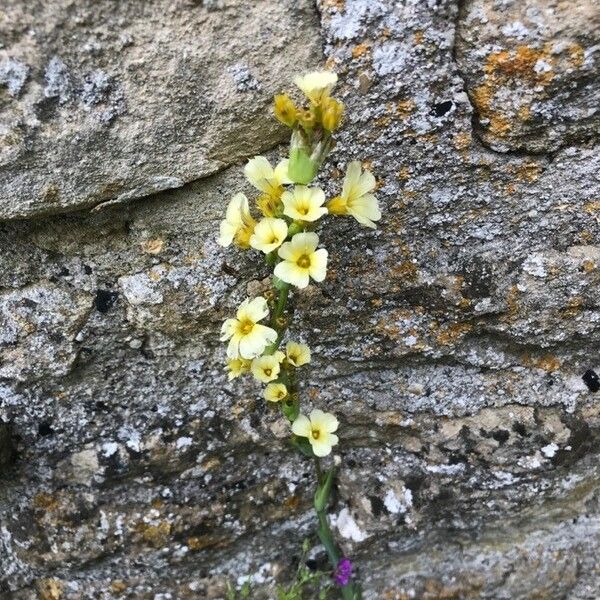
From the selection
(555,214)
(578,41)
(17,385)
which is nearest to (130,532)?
(17,385)

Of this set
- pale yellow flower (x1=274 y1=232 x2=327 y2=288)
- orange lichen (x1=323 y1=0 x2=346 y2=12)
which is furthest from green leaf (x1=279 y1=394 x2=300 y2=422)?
orange lichen (x1=323 y1=0 x2=346 y2=12)

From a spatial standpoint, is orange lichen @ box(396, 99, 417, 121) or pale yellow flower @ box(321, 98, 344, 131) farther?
orange lichen @ box(396, 99, 417, 121)

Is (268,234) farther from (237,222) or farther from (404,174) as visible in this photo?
(404,174)

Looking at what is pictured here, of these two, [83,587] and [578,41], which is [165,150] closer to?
[578,41]

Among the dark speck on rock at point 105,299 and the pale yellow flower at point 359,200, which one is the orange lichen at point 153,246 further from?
the pale yellow flower at point 359,200

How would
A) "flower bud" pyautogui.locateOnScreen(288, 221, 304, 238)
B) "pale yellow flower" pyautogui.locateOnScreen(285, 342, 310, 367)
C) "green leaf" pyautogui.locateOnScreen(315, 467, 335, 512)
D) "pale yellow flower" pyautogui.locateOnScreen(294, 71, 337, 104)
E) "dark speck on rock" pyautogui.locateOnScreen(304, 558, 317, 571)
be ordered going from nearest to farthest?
1. "pale yellow flower" pyautogui.locateOnScreen(294, 71, 337, 104)
2. "flower bud" pyautogui.locateOnScreen(288, 221, 304, 238)
3. "pale yellow flower" pyautogui.locateOnScreen(285, 342, 310, 367)
4. "green leaf" pyautogui.locateOnScreen(315, 467, 335, 512)
5. "dark speck on rock" pyautogui.locateOnScreen(304, 558, 317, 571)

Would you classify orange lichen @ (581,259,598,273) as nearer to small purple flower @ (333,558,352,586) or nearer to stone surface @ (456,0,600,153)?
stone surface @ (456,0,600,153)

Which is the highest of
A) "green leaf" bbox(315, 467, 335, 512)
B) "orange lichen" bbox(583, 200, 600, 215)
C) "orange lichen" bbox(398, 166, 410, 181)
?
"orange lichen" bbox(398, 166, 410, 181)
